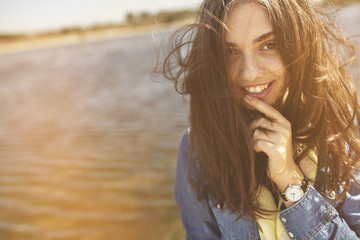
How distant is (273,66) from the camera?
1.46 m

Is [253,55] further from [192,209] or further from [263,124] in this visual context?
[192,209]

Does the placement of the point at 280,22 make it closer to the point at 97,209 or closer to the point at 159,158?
the point at 97,209

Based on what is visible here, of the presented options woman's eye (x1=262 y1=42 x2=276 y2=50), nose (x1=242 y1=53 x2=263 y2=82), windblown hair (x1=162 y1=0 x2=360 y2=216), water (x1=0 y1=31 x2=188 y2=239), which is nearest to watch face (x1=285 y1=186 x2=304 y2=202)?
windblown hair (x1=162 y1=0 x2=360 y2=216)

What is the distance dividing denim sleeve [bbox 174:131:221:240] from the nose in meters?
0.59

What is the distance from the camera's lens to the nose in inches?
57.0

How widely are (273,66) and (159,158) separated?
118 inches

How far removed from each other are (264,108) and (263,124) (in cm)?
7

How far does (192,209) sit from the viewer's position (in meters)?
1.80

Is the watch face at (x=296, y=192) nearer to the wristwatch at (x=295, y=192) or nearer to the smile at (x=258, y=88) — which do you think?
the wristwatch at (x=295, y=192)

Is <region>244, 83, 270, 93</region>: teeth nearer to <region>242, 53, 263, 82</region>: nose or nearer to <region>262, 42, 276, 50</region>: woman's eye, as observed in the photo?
<region>242, 53, 263, 82</region>: nose

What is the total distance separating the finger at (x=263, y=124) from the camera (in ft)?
4.64

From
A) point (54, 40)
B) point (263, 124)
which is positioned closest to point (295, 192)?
point (263, 124)

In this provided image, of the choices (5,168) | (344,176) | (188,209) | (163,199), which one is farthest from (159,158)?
(344,176)

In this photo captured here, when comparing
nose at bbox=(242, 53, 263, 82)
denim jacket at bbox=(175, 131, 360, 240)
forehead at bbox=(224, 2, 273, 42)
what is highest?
forehead at bbox=(224, 2, 273, 42)
